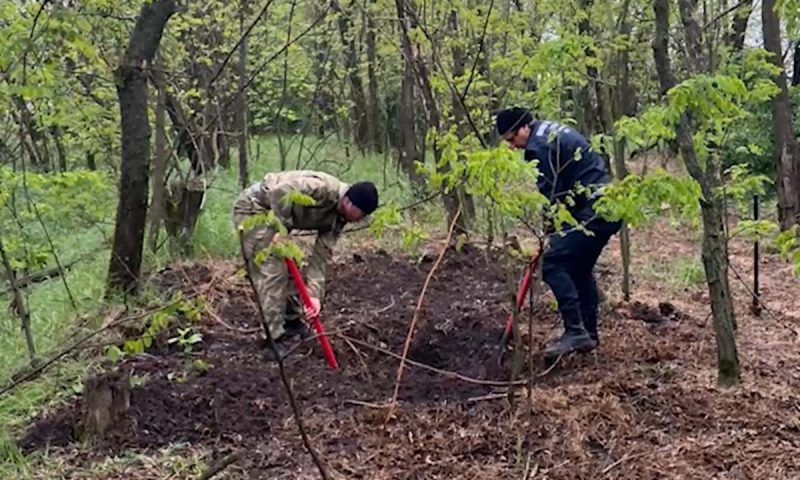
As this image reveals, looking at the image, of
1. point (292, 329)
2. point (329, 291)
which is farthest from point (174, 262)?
point (292, 329)

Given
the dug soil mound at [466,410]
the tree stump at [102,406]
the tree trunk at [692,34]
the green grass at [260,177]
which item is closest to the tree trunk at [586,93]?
the tree trunk at [692,34]

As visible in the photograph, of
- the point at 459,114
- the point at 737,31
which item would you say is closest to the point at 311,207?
the point at 459,114

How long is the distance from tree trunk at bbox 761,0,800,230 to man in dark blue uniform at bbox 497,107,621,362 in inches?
198

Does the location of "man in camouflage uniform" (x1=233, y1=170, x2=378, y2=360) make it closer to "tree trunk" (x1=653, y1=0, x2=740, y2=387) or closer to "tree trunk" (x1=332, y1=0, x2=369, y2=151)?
"tree trunk" (x1=653, y1=0, x2=740, y2=387)

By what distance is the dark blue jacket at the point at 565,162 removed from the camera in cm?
504

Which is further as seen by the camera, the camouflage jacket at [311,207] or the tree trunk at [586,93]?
the tree trunk at [586,93]

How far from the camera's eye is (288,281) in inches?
231

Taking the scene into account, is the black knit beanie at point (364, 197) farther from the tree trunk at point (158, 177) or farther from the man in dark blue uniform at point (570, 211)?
the tree trunk at point (158, 177)

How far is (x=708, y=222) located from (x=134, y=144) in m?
4.39

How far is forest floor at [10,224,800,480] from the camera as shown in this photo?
3850 millimetres

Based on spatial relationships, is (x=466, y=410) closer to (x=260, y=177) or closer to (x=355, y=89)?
(x=260, y=177)

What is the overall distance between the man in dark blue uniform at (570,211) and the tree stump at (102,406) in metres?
2.47

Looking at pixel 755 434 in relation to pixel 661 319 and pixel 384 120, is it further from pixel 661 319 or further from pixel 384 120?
pixel 384 120

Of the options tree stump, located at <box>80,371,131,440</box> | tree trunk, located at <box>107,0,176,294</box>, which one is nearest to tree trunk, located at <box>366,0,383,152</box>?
tree trunk, located at <box>107,0,176,294</box>
